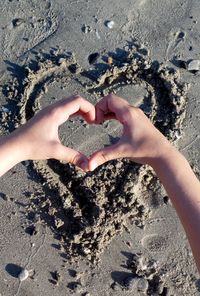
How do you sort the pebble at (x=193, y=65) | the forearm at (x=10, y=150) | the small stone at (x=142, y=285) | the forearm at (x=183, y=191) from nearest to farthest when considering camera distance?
1. the forearm at (x=183, y=191)
2. the forearm at (x=10, y=150)
3. the small stone at (x=142, y=285)
4. the pebble at (x=193, y=65)

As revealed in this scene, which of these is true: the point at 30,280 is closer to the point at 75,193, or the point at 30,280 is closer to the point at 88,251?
the point at 88,251

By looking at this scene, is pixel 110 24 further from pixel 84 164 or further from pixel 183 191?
pixel 183 191

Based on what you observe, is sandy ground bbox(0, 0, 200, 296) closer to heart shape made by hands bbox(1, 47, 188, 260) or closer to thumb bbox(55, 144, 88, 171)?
heart shape made by hands bbox(1, 47, 188, 260)

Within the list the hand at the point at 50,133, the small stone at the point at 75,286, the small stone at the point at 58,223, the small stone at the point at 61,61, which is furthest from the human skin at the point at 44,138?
the small stone at the point at 75,286

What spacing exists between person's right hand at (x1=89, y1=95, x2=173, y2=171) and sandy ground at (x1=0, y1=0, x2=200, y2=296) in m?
0.76

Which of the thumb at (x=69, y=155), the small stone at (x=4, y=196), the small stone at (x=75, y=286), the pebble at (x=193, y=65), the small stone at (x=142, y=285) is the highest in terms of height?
the pebble at (x=193, y=65)

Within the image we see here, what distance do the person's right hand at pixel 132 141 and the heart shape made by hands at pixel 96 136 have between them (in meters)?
0.75

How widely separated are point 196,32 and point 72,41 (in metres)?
0.95

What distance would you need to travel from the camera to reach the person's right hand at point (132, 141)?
115 inches

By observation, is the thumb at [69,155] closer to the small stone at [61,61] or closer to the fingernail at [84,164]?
the fingernail at [84,164]

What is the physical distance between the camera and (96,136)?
3.83m

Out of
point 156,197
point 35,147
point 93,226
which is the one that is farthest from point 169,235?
point 35,147

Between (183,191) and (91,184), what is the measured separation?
3.19 feet

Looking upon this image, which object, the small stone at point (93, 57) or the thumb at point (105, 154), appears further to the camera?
the small stone at point (93, 57)
